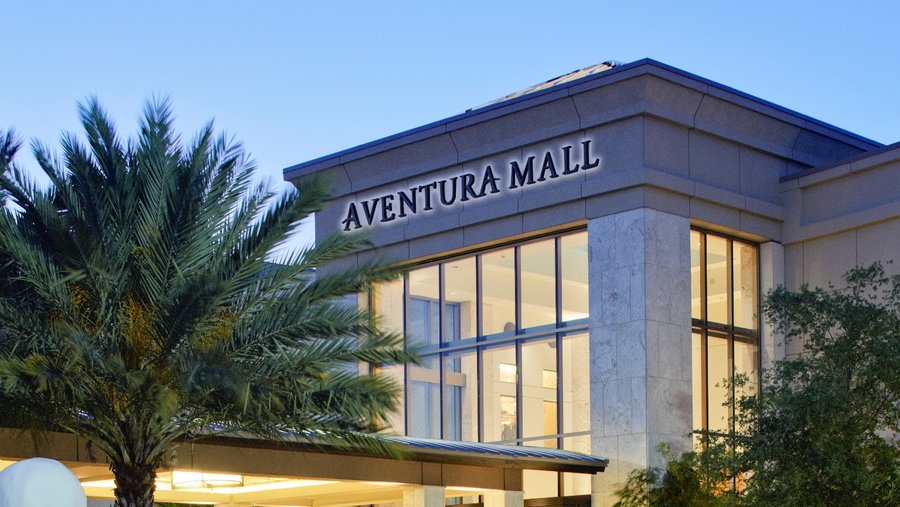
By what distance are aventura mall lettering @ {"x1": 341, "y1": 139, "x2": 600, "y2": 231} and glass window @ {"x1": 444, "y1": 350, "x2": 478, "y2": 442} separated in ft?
12.3

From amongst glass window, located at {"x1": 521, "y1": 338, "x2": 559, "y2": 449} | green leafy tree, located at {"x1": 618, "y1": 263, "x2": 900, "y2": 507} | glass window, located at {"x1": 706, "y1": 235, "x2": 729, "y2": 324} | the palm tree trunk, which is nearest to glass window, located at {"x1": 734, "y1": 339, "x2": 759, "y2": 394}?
glass window, located at {"x1": 706, "y1": 235, "x2": 729, "y2": 324}

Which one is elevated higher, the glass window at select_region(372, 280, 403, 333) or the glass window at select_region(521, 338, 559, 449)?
the glass window at select_region(372, 280, 403, 333)

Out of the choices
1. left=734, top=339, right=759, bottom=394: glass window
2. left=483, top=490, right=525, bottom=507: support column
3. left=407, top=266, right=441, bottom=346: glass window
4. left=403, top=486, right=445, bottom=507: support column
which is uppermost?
left=407, top=266, right=441, bottom=346: glass window

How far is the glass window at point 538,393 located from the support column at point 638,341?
138 centimetres

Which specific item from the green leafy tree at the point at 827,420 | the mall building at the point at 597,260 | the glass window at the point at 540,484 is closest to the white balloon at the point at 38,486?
the green leafy tree at the point at 827,420

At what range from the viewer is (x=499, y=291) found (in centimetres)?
2900

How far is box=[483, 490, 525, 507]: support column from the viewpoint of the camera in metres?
24.9

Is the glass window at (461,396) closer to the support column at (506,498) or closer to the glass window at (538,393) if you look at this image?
the glass window at (538,393)

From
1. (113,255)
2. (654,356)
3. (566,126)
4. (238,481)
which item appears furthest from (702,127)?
(113,255)

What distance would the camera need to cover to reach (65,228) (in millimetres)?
15734

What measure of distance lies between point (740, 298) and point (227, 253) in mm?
15017

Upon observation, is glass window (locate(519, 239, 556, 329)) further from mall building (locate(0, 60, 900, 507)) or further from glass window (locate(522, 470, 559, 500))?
glass window (locate(522, 470, 559, 500))

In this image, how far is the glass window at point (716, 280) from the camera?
27.7 meters

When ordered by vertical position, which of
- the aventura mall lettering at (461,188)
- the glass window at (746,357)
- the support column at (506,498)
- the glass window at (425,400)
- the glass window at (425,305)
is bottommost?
the support column at (506,498)
